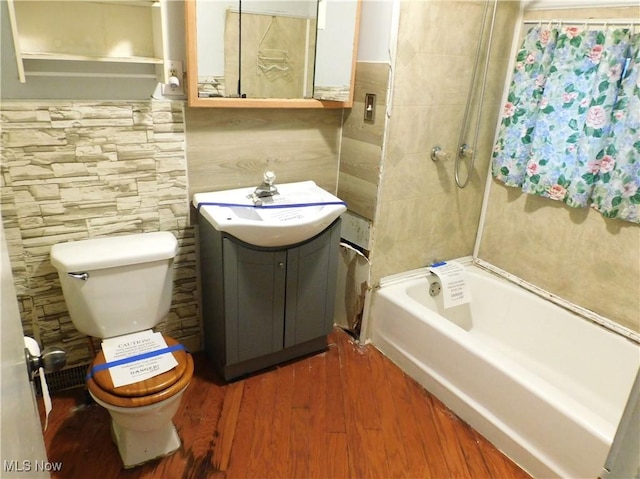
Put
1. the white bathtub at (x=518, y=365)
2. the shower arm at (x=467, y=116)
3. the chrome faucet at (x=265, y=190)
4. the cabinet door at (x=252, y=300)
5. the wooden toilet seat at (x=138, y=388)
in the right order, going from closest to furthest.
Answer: the wooden toilet seat at (x=138, y=388)
the white bathtub at (x=518, y=365)
the cabinet door at (x=252, y=300)
the chrome faucet at (x=265, y=190)
the shower arm at (x=467, y=116)

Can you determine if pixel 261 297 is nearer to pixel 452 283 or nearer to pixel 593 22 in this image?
pixel 452 283

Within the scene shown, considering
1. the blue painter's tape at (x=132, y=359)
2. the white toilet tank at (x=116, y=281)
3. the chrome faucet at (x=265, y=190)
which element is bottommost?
the blue painter's tape at (x=132, y=359)

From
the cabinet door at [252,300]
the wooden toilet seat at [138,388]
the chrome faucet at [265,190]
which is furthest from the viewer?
the chrome faucet at [265,190]

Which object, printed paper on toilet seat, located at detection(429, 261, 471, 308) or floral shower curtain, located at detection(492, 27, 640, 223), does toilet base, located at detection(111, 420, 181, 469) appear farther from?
floral shower curtain, located at detection(492, 27, 640, 223)

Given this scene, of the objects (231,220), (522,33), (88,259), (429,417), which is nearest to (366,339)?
(429,417)

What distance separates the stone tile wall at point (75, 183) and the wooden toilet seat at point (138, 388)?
0.46 metres

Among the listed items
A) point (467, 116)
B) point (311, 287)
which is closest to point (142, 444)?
point (311, 287)

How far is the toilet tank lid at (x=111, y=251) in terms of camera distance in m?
1.69

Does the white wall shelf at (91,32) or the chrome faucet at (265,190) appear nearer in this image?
the white wall shelf at (91,32)

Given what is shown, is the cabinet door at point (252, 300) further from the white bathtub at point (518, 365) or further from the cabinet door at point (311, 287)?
the white bathtub at point (518, 365)

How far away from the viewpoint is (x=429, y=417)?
205cm

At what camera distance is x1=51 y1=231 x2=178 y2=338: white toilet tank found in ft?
5.59

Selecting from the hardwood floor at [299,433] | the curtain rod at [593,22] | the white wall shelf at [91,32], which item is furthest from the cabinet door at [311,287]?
the curtain rod at [593,22]

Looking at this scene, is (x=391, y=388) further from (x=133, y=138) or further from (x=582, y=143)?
(x=133, y=138)
